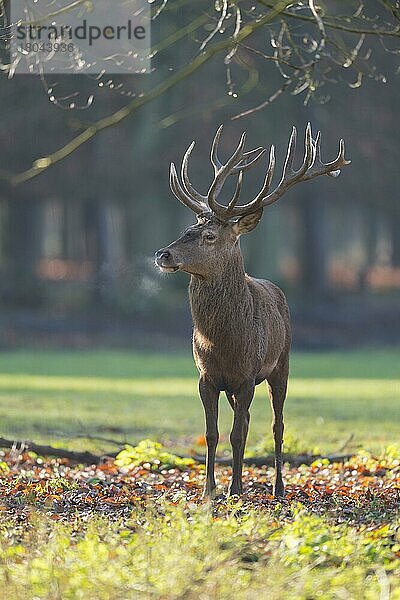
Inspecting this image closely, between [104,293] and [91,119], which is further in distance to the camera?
[104,293]

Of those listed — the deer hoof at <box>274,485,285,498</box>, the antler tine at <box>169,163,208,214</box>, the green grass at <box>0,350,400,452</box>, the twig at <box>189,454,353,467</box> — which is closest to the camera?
the antler tine at <box>169,163,208,214</box>

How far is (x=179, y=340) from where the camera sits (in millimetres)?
28531

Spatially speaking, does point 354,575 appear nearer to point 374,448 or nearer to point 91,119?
point 374,448

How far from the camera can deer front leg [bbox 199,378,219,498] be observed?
857 centimetres

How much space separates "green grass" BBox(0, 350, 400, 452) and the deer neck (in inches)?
116

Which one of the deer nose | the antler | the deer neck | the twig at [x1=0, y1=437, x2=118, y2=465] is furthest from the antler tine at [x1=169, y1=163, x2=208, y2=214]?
the twig at [x1=0, y1=437, x2=118, y2=465]

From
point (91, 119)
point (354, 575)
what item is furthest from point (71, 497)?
point (91, 119)

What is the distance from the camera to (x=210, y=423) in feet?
28.3

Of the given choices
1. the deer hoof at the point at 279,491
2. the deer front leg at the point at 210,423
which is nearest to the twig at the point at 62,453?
the deer hoof at the point at 279,491

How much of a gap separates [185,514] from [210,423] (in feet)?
4.04

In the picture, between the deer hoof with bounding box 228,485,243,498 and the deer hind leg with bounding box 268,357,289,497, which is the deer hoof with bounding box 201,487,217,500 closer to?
the deer hoof with bounding box 228,485,243,498

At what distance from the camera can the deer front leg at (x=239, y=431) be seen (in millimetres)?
8555

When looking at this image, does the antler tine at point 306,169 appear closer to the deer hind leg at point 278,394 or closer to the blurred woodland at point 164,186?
the deer hind leg at point 278,394

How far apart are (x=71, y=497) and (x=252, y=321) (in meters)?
1.71
